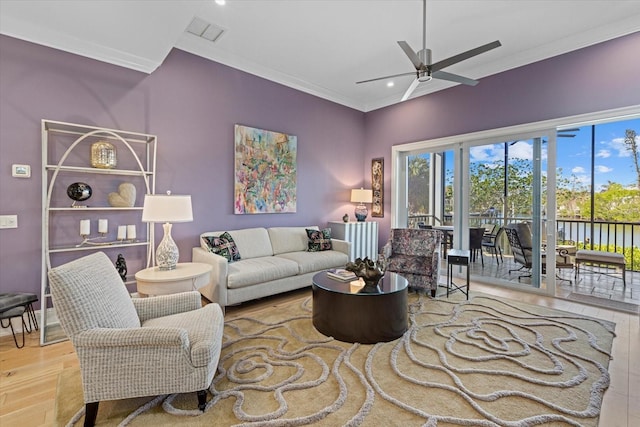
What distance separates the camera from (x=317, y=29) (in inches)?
138

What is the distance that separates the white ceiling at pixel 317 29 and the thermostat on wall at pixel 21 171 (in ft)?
3.95

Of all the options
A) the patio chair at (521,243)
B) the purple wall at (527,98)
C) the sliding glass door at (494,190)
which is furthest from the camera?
the patio chair at (521,243)

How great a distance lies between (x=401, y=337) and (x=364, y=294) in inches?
22.0

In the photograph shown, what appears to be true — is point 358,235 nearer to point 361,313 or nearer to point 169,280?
point 361,313

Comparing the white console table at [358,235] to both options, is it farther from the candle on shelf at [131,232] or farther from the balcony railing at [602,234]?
the candle on shelf at [131,232]

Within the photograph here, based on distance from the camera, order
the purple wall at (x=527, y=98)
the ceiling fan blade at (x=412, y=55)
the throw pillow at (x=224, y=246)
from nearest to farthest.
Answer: the ceiling fan blade at (x=412, y=55) → the purple wall at (x=527, y=98) → the throw pillow at (x=224, y=246)

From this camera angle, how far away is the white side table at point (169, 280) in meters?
2.69

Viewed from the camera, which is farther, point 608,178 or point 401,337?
point 608,178

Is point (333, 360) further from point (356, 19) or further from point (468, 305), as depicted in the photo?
point (356, 19)

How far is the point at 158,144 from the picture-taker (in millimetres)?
3598

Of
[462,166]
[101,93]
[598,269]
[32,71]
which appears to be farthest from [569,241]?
[32,71]

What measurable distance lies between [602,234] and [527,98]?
375cm

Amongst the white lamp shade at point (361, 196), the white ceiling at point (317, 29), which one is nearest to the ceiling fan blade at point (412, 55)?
the white ceiling at point (317, 29)

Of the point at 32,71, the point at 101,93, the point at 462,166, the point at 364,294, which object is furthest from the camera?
the point at 462,166
